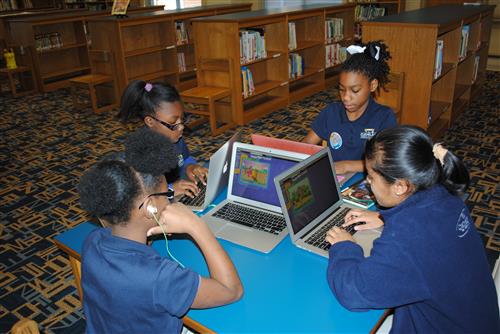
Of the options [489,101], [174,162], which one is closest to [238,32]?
[489,101]

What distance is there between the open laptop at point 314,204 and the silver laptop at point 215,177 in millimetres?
336

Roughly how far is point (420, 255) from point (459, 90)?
464 cm

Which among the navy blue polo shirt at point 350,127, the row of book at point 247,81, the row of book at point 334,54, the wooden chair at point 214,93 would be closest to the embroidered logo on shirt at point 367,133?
the navy blue polo shirt at point 350,127

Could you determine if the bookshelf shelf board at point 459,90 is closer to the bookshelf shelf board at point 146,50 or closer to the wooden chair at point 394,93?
the wooden chair at point 394,93

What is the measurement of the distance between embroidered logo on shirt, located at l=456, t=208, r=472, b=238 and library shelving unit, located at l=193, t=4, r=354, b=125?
4.03m

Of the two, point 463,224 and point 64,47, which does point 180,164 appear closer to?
point 463,224

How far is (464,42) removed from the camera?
4.71m

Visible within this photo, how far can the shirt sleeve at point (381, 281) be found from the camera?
110cm

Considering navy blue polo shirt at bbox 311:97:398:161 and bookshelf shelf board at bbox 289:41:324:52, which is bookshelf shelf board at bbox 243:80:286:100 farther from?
navy blue polo shirt at bbox 311:97:398:161

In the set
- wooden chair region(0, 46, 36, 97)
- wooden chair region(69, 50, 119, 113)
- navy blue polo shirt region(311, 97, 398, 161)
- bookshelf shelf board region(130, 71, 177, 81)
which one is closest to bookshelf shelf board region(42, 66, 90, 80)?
wooden chair region(0, 46, 36, 97)

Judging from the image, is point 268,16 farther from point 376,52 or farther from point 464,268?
point 464,268

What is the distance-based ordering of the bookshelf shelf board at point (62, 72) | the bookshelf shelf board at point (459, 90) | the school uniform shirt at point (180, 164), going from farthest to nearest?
the bookshelf shelf board at point (62, 72), the bookshelf shelf board at point (459, 90), the school uniform shirt at point (180, 164)

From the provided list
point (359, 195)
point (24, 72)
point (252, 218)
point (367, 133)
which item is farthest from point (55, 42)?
point (359, 195)

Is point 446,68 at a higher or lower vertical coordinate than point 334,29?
lower
